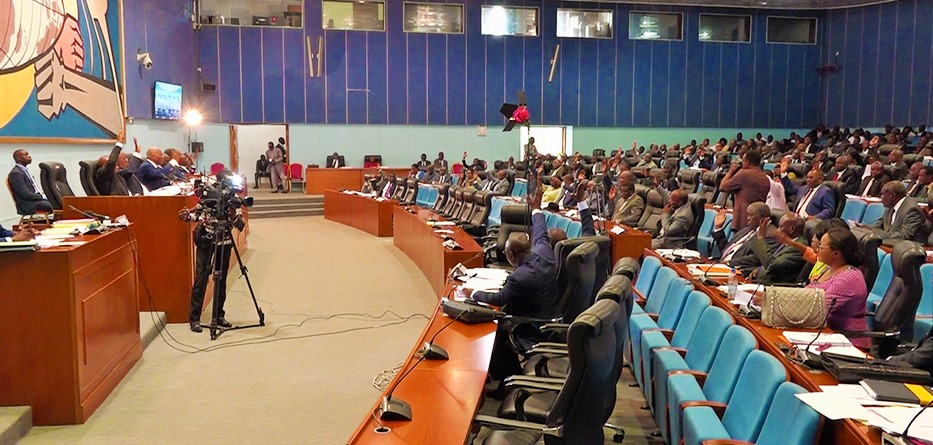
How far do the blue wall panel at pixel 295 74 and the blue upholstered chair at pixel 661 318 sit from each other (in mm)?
17153

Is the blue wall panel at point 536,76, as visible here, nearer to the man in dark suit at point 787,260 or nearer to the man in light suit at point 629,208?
the man in light suit at point 629,208

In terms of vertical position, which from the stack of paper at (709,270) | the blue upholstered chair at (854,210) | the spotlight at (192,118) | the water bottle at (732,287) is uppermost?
the spotlight at (192,118)

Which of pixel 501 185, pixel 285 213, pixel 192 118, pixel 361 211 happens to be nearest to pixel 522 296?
pixel 501 185

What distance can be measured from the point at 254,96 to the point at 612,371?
62.2 feet

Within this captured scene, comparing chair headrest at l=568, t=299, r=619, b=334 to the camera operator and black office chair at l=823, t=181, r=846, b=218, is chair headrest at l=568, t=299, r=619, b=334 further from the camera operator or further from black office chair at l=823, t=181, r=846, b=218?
black office chair at l=823, t=181, r=846, b=218

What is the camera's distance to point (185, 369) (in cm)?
559

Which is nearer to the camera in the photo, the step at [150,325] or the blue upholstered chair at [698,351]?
the blue upholstered chair at [698,351]

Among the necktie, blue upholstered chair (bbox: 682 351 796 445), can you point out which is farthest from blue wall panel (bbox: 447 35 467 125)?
blue upholstered chair (bbox: 682 351 796 445)

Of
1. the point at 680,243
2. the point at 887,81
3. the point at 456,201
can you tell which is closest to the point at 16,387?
the point at 680,243

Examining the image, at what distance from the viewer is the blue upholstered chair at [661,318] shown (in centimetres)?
454

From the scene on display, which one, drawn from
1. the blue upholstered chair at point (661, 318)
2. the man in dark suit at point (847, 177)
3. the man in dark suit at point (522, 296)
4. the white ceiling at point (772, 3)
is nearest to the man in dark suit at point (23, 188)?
the man in dark suit at point (522, 296)

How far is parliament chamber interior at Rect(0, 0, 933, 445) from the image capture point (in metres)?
3.22

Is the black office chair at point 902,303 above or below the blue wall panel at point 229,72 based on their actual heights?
below

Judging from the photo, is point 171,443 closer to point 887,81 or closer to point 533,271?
point 533,271
